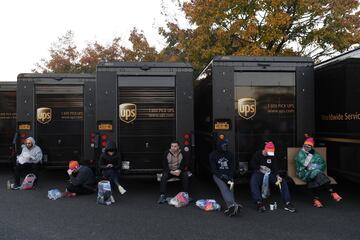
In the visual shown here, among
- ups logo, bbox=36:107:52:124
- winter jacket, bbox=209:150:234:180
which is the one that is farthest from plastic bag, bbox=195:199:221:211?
ups logo, bbox=36:107:52:124

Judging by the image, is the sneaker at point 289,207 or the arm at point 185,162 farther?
the arm at point 185,162

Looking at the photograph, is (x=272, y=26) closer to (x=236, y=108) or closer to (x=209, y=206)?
(x=236, y=108)

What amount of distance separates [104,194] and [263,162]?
10.3 ft

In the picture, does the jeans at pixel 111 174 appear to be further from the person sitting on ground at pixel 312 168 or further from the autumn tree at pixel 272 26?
the autumn tree at pixel 272 26

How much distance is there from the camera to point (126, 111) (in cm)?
828

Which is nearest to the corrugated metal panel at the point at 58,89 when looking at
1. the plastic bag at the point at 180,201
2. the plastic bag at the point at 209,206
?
the plastic bag at the point at 180,201

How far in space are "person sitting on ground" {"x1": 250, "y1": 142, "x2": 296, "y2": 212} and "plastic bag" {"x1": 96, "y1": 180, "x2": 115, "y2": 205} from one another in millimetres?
2763

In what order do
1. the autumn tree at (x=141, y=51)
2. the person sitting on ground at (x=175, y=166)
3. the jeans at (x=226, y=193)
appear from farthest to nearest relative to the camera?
the autumn tree at (x=141, y=51)
the person sitting on ground at (x=175, y=166)
the jeans at (x=226, y=193)

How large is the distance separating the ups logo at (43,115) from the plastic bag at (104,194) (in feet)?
11.1

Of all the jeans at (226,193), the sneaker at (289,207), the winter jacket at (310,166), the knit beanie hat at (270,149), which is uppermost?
the knit beanie hat at (270,149)

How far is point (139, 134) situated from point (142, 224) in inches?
101

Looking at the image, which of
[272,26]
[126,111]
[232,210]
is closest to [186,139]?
[126,111]

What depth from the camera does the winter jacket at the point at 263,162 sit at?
24.6ft

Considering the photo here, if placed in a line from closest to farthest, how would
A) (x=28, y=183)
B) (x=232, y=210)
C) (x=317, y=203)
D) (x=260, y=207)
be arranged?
(x=232, y=210)
(x=260, y=207)
(x=317, y=203)
(x=28, y=183)
